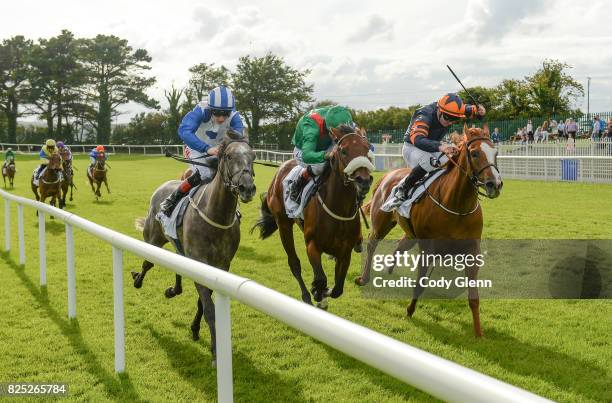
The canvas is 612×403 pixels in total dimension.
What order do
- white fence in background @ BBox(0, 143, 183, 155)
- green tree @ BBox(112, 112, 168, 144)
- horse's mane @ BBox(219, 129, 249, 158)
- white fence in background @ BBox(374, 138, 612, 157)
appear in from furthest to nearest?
1. green tree @ BBox(112, 112, 168, 144)
2. white fence in background @ BBox(0, 143, 183, 155)
3. white fence in background @ BBox(374, 138, 612, 157)
4. horse's mane @ BBox(219, 129, 249, 158)

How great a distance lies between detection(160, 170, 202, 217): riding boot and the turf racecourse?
1.01 metres

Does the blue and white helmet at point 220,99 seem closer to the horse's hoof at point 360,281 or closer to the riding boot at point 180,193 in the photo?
the riding boot at point 180,193

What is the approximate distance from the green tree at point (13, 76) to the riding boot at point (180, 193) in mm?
53941

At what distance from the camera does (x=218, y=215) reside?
4.38 metres

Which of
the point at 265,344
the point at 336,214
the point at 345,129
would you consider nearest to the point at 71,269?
the point at 265,344

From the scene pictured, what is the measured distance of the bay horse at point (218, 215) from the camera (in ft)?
13.3

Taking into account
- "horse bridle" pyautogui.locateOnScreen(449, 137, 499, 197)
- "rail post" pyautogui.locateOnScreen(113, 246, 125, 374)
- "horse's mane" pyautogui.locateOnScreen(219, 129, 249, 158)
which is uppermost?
"horse's mane" pyautogui.locateOnScreen(219, 129, 249, 158)

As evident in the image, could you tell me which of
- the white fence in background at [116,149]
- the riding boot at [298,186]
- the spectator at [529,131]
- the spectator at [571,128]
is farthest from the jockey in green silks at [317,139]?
the white fence in background at [116,149]

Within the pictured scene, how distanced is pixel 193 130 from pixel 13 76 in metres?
55.3

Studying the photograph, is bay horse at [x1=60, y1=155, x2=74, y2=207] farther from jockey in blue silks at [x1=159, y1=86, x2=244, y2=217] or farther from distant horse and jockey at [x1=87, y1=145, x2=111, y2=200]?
jockey in blue silks at [x1=159, y1=86, x2=244, y2=217]

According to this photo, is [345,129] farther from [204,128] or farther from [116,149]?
[116,149]

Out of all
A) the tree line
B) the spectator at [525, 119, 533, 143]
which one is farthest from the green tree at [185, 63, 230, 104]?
the spectator at [525, 119, 533, 143]

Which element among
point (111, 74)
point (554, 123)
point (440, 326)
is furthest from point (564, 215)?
point (111, 74)

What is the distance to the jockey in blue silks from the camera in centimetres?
474
